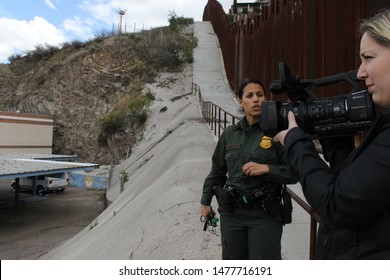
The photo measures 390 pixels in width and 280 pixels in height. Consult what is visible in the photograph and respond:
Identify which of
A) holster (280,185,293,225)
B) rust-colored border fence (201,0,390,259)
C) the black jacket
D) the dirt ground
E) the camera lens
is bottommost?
the dirt ground

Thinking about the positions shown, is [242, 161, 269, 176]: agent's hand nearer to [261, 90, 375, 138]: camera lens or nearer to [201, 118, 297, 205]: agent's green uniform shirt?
[201, 118, 297, 205]: agent's green uniform shirt

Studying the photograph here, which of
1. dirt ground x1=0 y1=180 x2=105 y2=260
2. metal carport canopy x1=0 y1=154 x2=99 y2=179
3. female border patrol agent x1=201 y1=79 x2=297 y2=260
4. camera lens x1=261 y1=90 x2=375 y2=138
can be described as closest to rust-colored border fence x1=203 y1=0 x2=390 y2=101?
female border patrol agent x1=201 y1=79 x2=297 y2=260

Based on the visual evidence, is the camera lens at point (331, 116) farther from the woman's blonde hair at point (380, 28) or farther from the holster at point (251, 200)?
the holster at point (251, 200)

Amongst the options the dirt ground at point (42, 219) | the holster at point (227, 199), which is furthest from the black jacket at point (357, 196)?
the dirt ground at point (42, 219)

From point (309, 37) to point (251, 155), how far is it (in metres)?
6.87

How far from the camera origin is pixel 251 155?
2326 mm

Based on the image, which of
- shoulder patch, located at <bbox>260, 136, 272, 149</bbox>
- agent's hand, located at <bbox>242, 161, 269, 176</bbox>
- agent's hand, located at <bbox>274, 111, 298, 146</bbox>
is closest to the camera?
agent's hand, located at <bbox>274, 111, 298, 146</bbox>

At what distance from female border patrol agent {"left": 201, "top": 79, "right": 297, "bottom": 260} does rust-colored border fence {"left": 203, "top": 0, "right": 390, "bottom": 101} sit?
192cm

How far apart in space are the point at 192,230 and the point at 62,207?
54.3 ft

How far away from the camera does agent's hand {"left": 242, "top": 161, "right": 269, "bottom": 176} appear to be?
2.15 metres

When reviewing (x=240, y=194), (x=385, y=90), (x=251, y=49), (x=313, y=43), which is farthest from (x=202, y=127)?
(x=385, y=90)

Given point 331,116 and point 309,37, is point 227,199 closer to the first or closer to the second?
point 331,116

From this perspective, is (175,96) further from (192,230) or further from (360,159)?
(360,159)

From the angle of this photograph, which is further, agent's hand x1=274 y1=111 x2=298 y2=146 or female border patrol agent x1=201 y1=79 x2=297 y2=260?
female border patrol agent x1=201 y1=79 x2=297 y2=260
